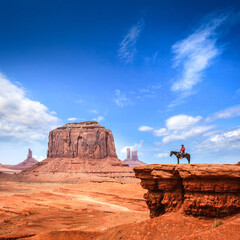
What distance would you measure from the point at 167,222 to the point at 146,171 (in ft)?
8.61

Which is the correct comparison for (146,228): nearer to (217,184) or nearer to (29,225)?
(217,184)

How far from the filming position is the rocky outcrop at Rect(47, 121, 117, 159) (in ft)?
333

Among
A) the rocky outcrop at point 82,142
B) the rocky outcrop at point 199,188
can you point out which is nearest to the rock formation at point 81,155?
the rocky outcrop at point 82,142

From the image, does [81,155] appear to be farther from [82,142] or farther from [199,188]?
[199,188]

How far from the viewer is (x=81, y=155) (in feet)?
330

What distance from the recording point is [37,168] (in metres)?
90.8

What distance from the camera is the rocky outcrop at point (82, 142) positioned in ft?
333

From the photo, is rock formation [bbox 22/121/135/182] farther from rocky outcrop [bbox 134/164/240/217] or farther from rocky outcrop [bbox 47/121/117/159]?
rocky outcrop [bbox 134/164/240/217]

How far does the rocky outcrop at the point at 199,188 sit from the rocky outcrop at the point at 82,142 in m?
92.0

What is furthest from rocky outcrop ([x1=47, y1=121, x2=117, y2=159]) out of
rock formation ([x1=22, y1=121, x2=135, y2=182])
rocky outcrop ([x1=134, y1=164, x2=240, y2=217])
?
rocky outcrop ([x1=134, y1=164, x2=240, y2=217])

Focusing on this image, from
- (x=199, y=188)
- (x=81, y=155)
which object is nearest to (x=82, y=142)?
(x=81, y=155)

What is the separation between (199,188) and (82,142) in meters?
98.6

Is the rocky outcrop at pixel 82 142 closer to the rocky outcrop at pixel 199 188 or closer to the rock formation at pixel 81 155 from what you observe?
the rock formation at pixel 81 155

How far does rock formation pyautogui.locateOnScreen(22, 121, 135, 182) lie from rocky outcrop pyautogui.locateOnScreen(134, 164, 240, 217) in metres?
68.4
